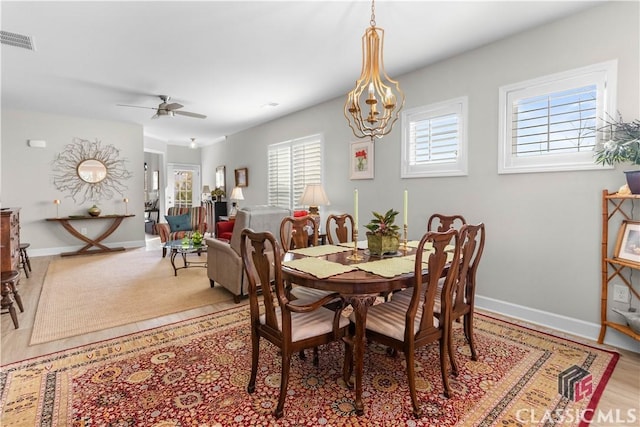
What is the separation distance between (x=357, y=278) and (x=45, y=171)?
679 cm

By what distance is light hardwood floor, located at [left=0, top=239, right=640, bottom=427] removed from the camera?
1.80 m

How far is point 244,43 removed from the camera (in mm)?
3227

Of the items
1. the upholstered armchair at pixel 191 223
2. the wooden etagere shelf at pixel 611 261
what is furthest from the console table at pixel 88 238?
the wooden etagere shelf at pixel 611 261

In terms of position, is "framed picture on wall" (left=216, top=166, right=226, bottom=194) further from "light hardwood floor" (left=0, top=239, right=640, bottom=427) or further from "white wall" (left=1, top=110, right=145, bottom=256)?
"light hardwood floor" (left=0, top=239, right=640, bottom=427)

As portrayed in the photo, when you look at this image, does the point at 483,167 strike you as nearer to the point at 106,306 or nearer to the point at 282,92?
the point at 282,92

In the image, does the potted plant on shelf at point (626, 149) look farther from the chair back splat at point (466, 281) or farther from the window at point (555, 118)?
the chair back splat at point (466, 281)

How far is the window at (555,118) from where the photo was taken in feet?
8.55

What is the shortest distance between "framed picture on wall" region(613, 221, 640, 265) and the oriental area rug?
0.71 m

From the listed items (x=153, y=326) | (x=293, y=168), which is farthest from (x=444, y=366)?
(x=293, y=168)

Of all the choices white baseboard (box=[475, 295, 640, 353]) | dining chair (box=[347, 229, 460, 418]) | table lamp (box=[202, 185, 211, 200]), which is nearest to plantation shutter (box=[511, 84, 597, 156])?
white baseboard (box=[475, 295, 640, 353])

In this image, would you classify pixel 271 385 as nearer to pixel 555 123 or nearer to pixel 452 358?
pixel 452 358

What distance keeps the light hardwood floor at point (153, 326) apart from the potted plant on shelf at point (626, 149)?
120 centimetres

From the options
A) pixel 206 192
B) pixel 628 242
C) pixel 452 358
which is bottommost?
pixel 452 358

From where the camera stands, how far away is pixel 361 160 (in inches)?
181
